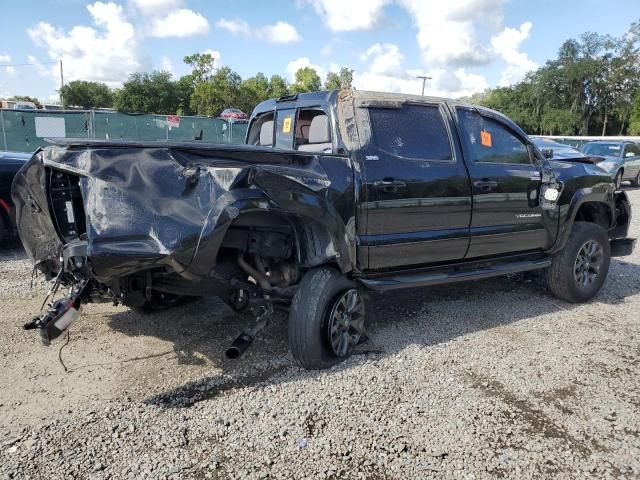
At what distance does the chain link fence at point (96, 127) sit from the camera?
14477 millimetres

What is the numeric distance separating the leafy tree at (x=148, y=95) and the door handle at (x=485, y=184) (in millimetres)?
63753

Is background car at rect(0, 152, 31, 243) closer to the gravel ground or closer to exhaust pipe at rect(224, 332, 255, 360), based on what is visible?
the gravel ground

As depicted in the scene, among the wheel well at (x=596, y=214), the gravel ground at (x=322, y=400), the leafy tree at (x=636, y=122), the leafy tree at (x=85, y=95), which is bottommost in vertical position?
the gravel ground at (x=322, y=400)

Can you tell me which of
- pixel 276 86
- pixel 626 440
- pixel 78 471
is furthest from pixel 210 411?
pixel 276 86

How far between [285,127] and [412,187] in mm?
1346

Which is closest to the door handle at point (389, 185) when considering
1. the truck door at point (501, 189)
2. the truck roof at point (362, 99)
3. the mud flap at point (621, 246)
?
the truck roof at point (362, 99)

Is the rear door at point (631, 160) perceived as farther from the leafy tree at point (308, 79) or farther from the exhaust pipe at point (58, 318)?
the leafy tree at point (308, 79)

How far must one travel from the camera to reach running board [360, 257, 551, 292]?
3959mm

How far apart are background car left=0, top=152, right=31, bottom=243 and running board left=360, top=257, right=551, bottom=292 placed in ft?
16.0

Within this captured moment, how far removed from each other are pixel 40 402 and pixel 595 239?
5.26 meters

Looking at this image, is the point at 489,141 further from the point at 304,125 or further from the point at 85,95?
the point at 85,95

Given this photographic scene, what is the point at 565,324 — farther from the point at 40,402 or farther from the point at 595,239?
the point at 40,402

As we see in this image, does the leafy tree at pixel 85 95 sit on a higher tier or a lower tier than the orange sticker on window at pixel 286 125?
higher

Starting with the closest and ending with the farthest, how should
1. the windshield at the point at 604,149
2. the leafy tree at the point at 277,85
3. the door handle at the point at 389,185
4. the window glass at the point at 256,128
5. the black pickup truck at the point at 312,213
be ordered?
the black pickup truck at the point at 312,213 → the door handle at the point at 389,185 → the window glass at the point at 256,128 → the windshield at the point at 604,149 → the leafy tree at the point at 277,85
